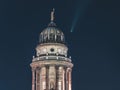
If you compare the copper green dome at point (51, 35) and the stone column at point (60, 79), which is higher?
the copper green dome at point (51, 35)

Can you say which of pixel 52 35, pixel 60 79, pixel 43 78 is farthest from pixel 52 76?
pixel 52 35

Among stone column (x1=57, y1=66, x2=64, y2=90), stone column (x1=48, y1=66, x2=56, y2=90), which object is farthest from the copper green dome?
stone column (x1=57, y1=66, x2=64, y2=90)

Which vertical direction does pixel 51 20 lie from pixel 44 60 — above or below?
above

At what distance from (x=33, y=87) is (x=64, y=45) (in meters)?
16.5

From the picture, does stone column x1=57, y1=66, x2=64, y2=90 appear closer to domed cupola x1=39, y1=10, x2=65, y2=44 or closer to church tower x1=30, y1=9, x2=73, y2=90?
church tower x1=30, y1=9, x2=73, y2=90

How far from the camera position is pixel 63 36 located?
191m

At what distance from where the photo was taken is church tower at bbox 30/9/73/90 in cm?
18338

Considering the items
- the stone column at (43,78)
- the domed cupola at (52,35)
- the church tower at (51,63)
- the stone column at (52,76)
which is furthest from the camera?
the domed cupola at (52,35)

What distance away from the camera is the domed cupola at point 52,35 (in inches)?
7431

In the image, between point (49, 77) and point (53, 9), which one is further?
point (53, 9)

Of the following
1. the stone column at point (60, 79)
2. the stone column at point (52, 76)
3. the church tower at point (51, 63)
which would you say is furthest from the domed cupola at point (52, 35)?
the stone column at point (60, 79)

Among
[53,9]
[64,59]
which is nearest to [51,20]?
[53,9]

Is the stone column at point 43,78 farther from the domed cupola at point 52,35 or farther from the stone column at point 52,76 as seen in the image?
the domed cupola at point 52,35

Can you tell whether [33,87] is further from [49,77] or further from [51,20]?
[51,20]
